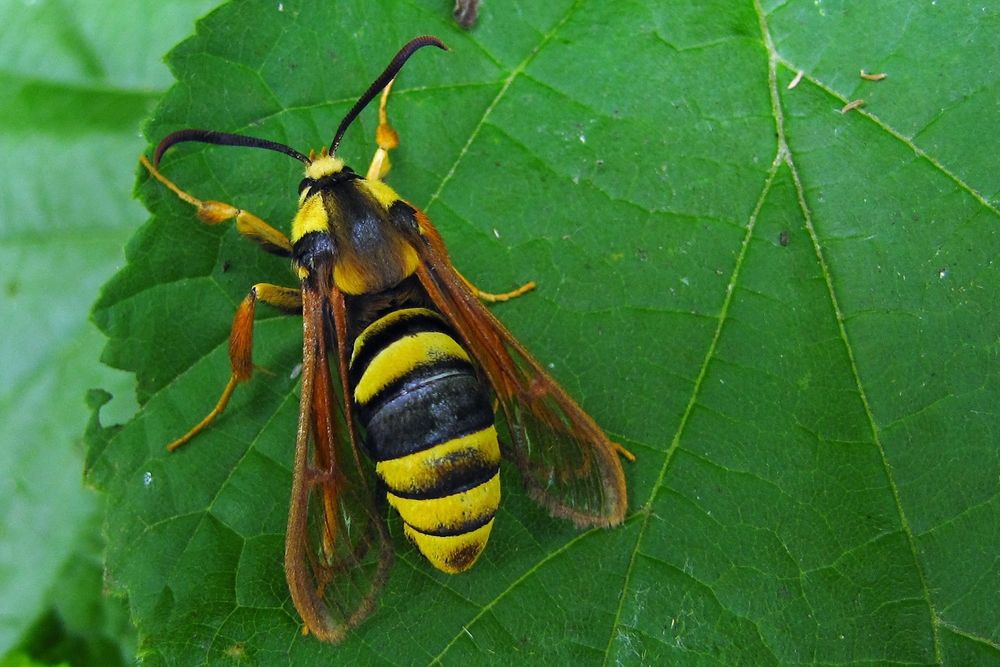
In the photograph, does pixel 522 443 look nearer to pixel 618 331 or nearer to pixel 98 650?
pixel 618 331

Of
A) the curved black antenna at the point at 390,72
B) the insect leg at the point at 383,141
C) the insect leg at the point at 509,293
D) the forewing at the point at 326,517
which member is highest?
the curved black antenna at the point at 390,72

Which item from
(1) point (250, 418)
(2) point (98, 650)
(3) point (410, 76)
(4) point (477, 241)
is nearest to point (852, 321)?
(4) point (477, 241)

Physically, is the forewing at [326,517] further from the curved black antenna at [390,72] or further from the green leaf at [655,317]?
the curved black antenna at [390,72]

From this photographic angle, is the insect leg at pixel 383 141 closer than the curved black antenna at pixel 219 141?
No

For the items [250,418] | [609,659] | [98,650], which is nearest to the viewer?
[609,659]

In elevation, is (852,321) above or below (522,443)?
above

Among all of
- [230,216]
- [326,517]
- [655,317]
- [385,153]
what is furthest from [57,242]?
[655,317]

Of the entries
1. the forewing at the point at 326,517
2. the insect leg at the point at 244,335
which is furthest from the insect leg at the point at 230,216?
the forewing at the point at 326,517
